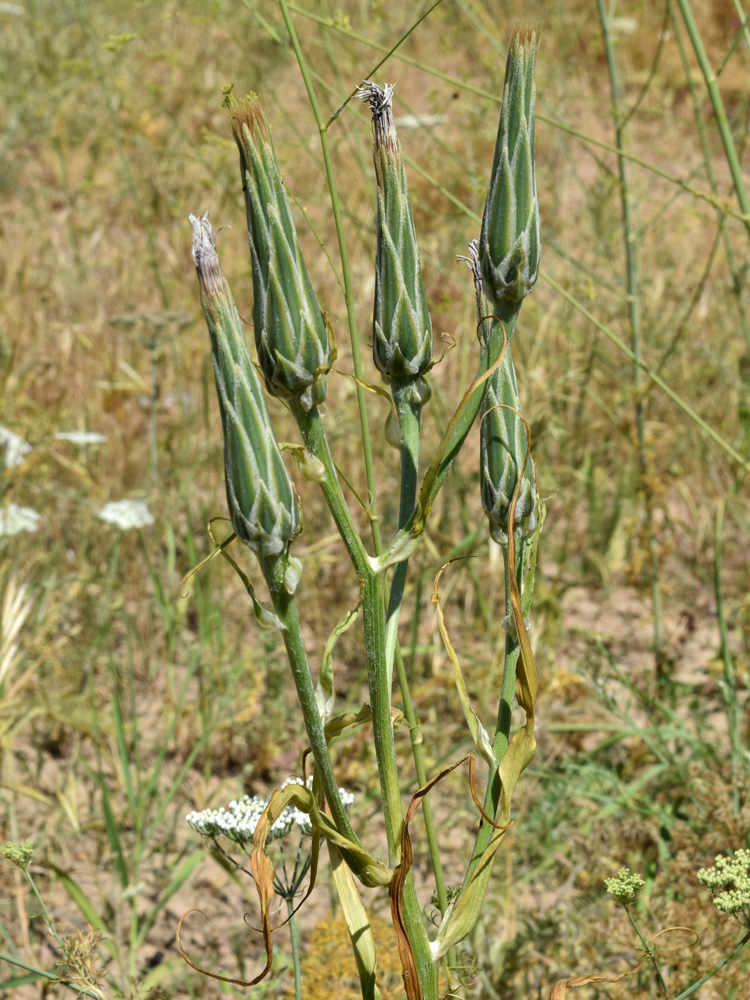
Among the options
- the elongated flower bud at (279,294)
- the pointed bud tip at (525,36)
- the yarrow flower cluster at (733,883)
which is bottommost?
the yarrow flower cluster at (733,883)

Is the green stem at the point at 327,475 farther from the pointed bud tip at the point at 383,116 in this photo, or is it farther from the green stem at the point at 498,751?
the pointed bud tip at the point at 383,116

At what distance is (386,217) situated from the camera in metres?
1.25

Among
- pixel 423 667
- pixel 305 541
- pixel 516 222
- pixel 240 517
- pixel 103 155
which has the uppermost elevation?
pixel 103 155

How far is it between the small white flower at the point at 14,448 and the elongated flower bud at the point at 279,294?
2.59m

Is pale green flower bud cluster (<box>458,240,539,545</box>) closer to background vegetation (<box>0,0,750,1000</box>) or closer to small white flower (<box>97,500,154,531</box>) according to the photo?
background vegetation (<box>0,0,750,1000</box>)

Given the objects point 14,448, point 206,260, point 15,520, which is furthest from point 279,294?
point 14,448

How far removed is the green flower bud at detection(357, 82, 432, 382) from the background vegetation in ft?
0.91

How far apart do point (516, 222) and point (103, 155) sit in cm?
685

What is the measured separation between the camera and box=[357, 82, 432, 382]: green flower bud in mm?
1224

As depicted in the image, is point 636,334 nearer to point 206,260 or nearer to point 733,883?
point 733,883

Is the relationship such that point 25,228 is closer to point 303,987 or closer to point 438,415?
point 438,415

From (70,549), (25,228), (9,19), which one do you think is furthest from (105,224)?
(9,19)

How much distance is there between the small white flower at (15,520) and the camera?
3.31m

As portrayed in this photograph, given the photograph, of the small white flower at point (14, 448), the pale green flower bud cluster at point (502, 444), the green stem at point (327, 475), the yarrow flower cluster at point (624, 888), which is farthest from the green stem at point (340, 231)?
the small white flower at point (14, 448)
